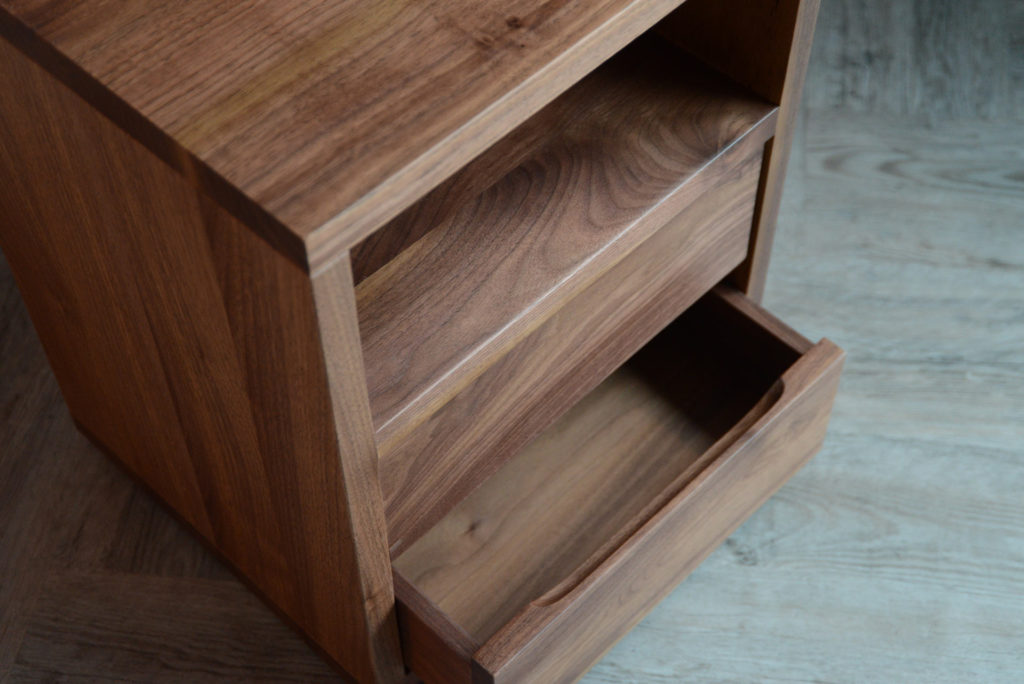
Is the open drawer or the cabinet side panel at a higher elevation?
the cabinet side panel

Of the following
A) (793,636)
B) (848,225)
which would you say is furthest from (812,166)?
(793,636)

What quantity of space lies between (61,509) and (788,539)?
51cm

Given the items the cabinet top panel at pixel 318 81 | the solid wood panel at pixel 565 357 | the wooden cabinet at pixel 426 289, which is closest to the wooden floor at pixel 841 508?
the wooden cabinet at pixel 426 289

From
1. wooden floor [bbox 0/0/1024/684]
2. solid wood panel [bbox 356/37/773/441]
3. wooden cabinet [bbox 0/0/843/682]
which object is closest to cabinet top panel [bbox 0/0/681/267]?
wooden cabinet [bbox 0/0/843/682]

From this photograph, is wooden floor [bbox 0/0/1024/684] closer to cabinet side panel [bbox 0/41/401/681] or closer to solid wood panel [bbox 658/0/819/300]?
cabinet side panel [bbox 0/41/401/681]

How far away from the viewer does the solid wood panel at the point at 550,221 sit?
657mm

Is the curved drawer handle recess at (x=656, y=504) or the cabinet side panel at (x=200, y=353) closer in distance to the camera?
the cabinet side panel at (x=200, y=353)

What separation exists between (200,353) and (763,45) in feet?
1.20

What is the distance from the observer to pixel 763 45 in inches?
29.8

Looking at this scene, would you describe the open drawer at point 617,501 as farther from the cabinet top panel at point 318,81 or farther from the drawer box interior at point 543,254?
the cabinet top panel at point 318,81

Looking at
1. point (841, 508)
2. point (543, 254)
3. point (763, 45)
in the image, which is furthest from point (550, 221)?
point (841, 508)

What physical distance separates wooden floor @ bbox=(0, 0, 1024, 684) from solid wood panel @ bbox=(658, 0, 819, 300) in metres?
0.23

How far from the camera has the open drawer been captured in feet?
2.38

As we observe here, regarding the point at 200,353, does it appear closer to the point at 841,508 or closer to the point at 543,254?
the point at 543,254
